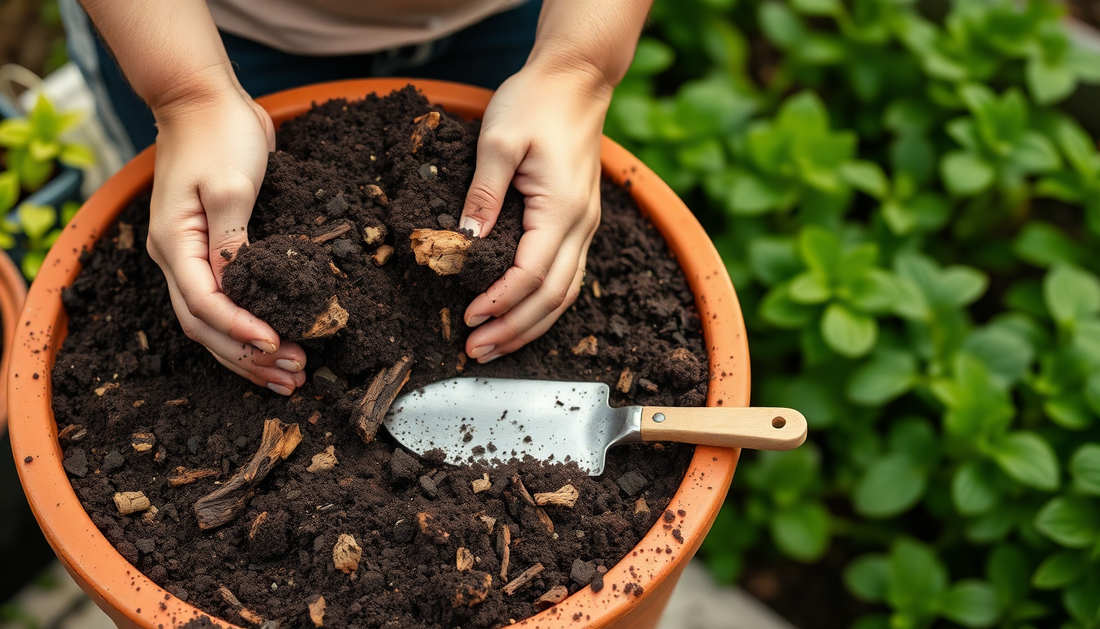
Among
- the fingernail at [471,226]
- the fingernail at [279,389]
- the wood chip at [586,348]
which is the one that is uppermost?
the fingernail at [471,226]

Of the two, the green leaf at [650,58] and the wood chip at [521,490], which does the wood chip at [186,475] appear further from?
the green leaf at [650,58]

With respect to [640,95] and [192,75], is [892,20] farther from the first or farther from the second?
[192,75]

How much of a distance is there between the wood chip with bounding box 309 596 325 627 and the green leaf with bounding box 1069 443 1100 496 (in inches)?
58.5

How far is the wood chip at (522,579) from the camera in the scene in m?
1.10

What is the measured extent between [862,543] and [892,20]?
1.57 m

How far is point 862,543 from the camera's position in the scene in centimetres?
232

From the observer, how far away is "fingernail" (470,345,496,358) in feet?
4.18

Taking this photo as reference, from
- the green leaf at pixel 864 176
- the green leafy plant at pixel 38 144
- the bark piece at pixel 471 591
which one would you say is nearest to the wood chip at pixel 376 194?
the bark piece at pixel 471 591

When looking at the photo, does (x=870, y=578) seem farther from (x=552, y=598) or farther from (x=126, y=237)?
(x=126, y=237)

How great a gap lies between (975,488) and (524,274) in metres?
1.31

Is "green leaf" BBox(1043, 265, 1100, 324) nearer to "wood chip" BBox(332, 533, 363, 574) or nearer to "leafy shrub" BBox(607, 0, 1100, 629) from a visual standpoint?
"leafy shrub" BBox(607, 0, 1100, 629)

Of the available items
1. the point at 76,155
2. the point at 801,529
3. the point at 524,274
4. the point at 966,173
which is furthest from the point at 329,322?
the point at 966,173

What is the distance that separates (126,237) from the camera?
4.52ft

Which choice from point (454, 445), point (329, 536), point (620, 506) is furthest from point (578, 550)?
point (329, 536)
